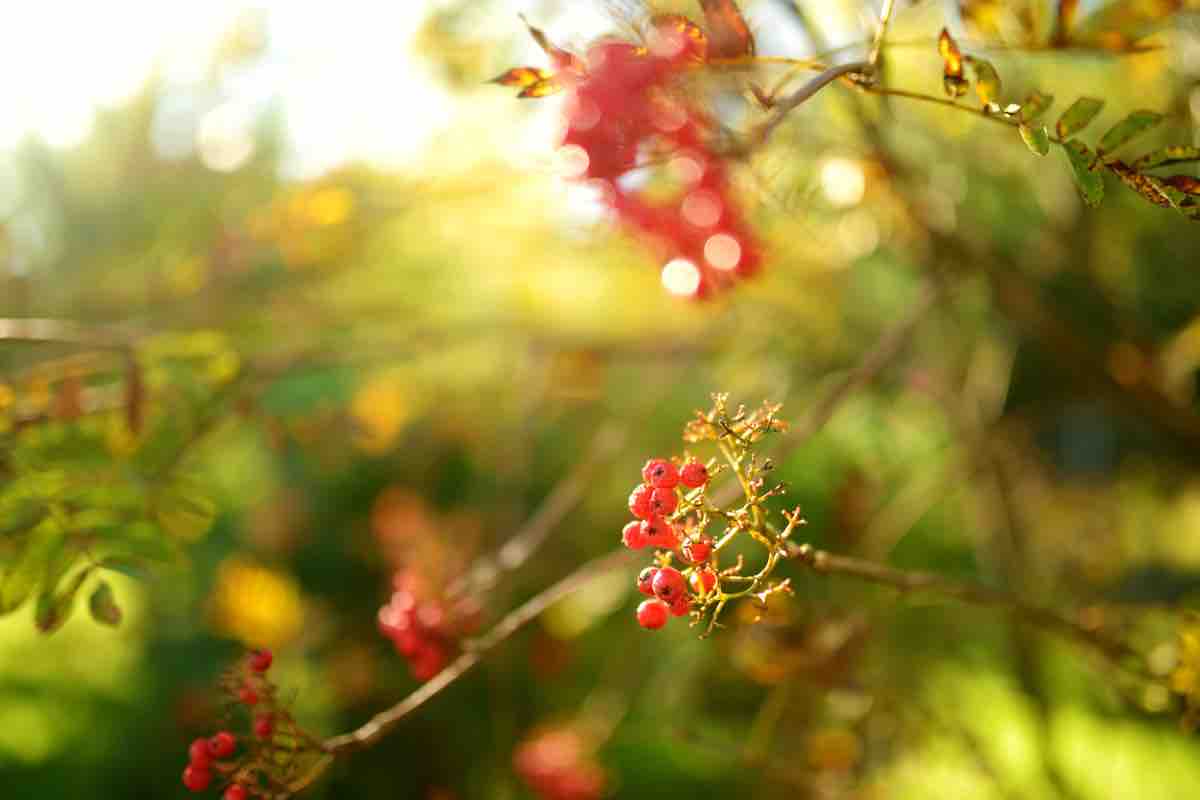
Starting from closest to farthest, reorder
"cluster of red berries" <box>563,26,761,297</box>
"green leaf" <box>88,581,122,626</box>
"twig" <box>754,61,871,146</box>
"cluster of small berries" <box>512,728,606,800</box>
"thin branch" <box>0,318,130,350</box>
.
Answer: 1. "twig" <box>754,61,871,146</box>
2. "cluster of red berries" <box>563,26,761,297</box>
3. "green leaf" <box>88,581,122,626</box>
4. "thin branch" <box>0,318,130,350</box>
5. "cluster of small berries" <box>512,728,606,800</box>

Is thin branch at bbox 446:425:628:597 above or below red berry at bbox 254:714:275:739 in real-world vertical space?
below

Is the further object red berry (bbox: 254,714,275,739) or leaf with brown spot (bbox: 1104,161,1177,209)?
red berry (bbox: 254,714,275,739)

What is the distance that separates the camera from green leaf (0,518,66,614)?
2.03 feet

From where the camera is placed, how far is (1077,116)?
1.41ft

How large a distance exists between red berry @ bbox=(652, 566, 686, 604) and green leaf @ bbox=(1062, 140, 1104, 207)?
21 centimetres

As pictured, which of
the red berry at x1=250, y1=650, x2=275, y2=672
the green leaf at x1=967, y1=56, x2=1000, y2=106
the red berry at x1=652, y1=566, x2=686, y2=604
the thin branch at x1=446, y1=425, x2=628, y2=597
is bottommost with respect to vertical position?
the thin branch at x1=446, y1=425, x2=628, y2=597

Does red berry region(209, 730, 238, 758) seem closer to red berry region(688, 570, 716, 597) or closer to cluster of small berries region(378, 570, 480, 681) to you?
cluster of small berries region(378, 570, 480, 681)

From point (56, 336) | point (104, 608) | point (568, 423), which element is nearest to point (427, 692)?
point (104, 608)

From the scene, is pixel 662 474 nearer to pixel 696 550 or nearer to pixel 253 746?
pixel 696 550

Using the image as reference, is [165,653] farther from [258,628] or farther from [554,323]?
[554,323]

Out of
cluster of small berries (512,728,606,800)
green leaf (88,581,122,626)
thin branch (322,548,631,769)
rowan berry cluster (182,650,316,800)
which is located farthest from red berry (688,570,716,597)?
cluster of small berries (512,728,606,800)

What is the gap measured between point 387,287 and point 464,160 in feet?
2.64

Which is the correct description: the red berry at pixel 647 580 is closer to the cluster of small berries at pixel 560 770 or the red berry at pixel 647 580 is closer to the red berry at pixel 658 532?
the red berry at pixel 658 532

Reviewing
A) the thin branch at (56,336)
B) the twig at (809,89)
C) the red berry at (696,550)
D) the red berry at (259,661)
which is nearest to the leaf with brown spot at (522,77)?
the twig at (809,89)
